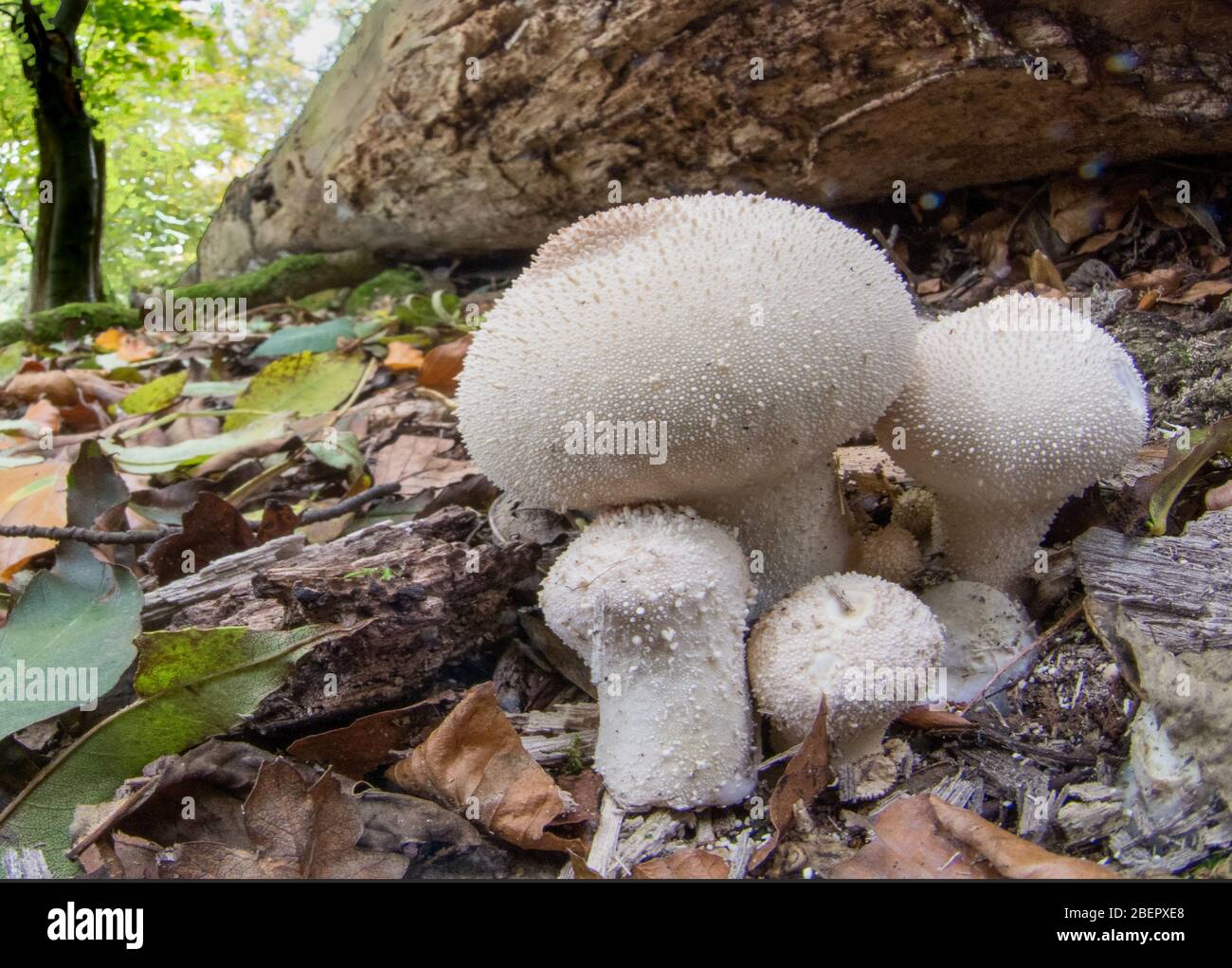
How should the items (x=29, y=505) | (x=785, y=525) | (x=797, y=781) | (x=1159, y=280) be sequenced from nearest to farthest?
(x=797, y=781)
(x=785, y=525)
(x=29, y=505)
(x=1159, y=280)

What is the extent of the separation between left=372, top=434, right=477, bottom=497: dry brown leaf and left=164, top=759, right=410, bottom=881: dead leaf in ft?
3.76

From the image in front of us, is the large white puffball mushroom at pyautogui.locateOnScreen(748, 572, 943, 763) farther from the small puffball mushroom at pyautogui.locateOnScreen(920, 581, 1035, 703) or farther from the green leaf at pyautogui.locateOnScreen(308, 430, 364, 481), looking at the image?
the green leaf at pyautogui.locateOnScreen(308, 430, 364, 481)

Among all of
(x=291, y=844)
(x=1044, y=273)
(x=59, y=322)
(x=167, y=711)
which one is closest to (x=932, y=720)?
(x=291, y=844)

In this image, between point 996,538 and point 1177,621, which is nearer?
point 1177,621

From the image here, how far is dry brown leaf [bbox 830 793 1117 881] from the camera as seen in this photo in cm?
143

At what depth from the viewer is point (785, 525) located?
2096mm

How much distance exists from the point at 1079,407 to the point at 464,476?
1.64m

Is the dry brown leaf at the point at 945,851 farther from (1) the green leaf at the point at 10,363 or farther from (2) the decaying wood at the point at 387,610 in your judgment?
(1) the green leaf at the point at 10,363

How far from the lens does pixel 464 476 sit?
276 cm

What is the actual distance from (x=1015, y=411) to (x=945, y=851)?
879 mm

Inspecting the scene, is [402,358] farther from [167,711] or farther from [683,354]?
[683,354]

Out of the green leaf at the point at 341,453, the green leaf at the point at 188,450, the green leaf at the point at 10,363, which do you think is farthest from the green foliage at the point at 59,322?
the green leaf at the point at 341,453

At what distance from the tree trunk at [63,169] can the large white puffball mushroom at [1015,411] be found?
3.71 m
